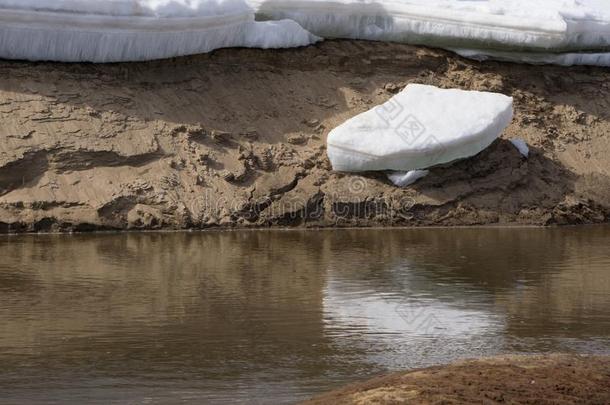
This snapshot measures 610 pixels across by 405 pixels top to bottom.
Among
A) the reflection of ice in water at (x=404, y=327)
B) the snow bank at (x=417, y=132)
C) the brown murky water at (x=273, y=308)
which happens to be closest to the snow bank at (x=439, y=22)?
the snow bank at (x=417, y=132)

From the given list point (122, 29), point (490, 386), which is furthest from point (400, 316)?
point (122, 29)

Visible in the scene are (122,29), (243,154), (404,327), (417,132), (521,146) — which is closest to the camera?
(404,327)

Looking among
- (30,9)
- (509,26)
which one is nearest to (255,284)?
(30,9)

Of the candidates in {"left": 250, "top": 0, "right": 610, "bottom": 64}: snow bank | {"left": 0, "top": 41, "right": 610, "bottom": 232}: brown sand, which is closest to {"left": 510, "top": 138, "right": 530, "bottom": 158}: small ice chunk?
{"left": 0, "top": 41, "right": 610, "bottom": 232}: brown sand

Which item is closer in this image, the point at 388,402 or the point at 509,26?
the point at 388,402

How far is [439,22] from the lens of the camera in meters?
15.4

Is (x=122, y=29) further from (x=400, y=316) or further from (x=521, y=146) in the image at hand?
(x=400, y=316)

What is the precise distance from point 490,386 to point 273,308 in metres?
3.34

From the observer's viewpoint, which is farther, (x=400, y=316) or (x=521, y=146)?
(x=521, y=146)

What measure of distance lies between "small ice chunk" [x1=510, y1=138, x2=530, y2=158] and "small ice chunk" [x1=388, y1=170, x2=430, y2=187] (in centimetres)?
143

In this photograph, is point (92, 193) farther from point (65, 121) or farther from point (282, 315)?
point (282, 315)

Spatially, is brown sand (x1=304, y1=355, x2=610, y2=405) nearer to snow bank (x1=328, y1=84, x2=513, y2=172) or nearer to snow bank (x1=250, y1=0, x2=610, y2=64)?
snow bank (x1=328, y1=84, x2=513, y2=172)

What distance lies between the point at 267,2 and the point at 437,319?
6.90m

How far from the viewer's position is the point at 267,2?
49.2ft
